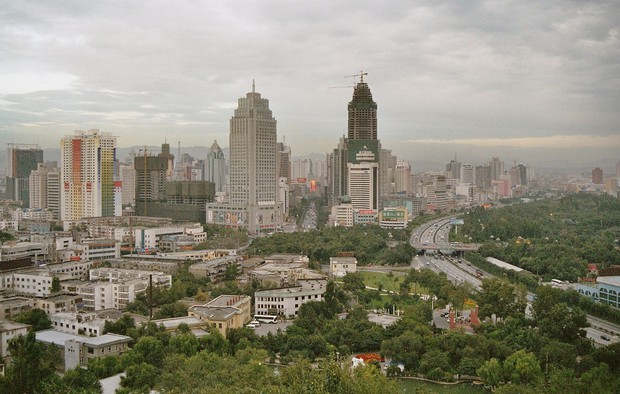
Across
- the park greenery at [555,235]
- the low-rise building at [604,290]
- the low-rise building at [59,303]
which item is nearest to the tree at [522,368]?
the low-rise building at [604,290]

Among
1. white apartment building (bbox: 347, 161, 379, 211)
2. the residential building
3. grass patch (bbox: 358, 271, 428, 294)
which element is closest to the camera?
grass patch (bbox: 358, 271, 428, 294)

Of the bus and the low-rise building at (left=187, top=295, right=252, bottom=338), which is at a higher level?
the low-rise building at (left=187, top=295, right=252, bottom=338)

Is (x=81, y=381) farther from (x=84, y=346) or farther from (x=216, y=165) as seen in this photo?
(x=216, y=165)

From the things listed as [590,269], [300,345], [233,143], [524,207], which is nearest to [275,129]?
[233,143]

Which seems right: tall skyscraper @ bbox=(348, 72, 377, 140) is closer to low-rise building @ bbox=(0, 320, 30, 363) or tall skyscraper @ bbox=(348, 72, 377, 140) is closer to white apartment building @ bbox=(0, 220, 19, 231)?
white apartment building @ bbox=(0, 220, 19, 231)

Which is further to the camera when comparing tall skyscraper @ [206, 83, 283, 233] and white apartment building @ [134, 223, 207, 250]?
tall skyscraper @ [206, 83, 283, 233]

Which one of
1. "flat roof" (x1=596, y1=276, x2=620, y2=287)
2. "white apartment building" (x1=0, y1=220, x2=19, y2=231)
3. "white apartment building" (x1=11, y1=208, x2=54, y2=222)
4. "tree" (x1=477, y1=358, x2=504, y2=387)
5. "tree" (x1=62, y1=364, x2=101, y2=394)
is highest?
"white apartment building" (x1=11, y1=208, x2=54, y2=222)

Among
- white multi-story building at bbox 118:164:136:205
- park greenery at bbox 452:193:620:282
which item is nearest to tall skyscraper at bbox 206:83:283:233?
park greenery at bbox 452:193:620:282

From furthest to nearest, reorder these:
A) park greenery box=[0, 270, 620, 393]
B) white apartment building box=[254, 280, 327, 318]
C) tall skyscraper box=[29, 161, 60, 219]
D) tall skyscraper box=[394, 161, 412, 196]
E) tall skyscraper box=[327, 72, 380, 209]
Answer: tall skyscraper box=[394, 161, 412, 196], tall skyscraper box=[327, 72, 380, 209], tall skyscraper box=[29, 161, 60, 219], white apartment building box=[254, 280, 327, 318], park greenery box=[0, 270, 620, 393]
